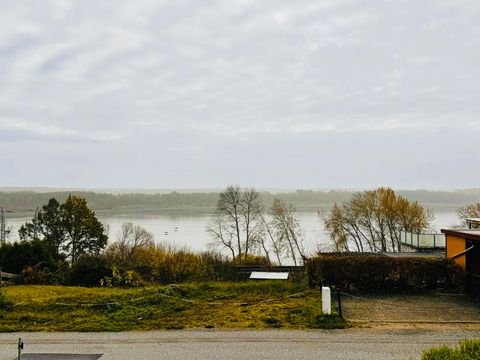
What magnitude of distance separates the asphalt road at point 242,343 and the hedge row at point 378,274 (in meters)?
5.41

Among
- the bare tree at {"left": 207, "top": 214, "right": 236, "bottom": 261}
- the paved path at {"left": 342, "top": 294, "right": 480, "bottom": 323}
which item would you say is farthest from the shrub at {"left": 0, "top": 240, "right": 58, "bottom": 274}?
the bare tree at {"left": 207, "top": 214, "right": 236, "bottom": 261}

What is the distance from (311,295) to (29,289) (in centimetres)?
865

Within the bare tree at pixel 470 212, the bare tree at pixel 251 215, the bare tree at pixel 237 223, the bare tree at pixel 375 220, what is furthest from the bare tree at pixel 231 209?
the bare tree at pixel 470 212

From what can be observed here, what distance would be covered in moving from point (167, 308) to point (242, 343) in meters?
3.55

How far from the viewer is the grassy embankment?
11.2 meters

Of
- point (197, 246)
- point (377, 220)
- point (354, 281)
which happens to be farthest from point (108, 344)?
point (197, 246)

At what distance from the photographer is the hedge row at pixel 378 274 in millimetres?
15773

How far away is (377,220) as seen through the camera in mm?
41469

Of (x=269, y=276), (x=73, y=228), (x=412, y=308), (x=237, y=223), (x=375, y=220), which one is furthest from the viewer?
(x=237, y=223)

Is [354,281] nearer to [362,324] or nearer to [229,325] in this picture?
[362,324]

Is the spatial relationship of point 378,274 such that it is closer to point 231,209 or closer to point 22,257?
point 22,257

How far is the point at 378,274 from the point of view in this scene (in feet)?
52.3

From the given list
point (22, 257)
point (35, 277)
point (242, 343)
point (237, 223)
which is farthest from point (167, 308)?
point (237, 223)

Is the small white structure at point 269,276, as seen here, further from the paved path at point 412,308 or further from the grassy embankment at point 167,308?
the paved path at point 412,308
